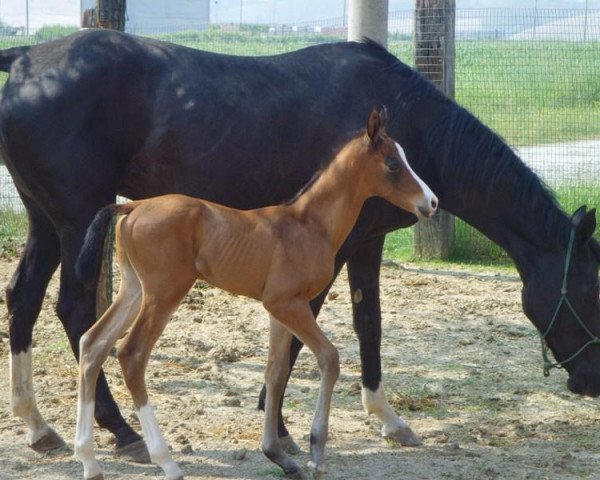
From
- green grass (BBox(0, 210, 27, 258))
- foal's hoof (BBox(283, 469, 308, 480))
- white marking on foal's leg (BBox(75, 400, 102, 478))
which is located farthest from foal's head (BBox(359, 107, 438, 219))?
green grass (BBox(0, 210, 27, 258))

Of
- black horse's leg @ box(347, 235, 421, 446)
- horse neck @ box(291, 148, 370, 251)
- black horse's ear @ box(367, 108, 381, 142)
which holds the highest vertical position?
black horse's ear @ box(367, 108, 381, 142)

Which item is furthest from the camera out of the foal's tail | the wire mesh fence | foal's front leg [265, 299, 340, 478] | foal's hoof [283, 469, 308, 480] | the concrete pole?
the wire mesh fence

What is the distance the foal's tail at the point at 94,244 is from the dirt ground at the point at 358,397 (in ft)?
3.23

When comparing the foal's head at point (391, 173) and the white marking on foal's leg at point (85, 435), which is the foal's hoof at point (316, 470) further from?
the foal's head at point (391, 173)

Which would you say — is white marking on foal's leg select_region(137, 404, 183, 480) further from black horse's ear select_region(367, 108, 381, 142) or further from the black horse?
black horse's ear select_region(367, 108, 381, 142)

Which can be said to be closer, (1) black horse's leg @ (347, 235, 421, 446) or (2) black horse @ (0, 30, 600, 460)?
(2) black horse @ (0, 30, 600, 460)

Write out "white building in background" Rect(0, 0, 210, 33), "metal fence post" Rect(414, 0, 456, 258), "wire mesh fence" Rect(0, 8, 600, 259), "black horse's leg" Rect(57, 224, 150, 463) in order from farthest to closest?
"white building in background" Rect(0, 0, 210, 33) < "wire mesh fence" Rect(0, 8, 600, 259) < "metal fence post" Rect(414, 0, 456, 258) < "black horse's leg" Rect(57, 224, 150, 463)

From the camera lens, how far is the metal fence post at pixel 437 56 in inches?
348

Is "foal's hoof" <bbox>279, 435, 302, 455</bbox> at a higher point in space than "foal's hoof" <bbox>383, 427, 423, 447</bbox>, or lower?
higher

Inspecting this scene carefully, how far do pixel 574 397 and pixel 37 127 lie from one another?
3.23 m

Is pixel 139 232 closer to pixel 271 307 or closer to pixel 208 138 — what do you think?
pixel 271 307

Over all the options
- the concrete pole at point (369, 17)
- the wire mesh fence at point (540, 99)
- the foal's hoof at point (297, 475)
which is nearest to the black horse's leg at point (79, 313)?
the foal's hoof at point (297, 475)

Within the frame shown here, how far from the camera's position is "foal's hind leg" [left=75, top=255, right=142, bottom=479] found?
13.2 feet

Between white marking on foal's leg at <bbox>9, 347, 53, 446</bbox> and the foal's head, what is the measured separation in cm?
196
